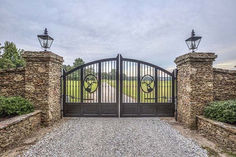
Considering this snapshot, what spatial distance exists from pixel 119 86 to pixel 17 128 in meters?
3.95

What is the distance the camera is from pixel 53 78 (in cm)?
485

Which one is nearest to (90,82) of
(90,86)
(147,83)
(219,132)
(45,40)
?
(90,86)

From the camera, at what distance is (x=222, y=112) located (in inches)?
143

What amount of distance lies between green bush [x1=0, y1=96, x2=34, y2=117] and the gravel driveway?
4.24 ft

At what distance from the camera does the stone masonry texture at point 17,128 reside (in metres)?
3.00

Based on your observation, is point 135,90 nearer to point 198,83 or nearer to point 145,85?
point 145,85

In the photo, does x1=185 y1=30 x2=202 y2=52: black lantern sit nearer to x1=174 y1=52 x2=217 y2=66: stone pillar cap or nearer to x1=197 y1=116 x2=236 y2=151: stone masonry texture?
x1=174 y1=52 x2=217 y2=66: stone pillar cap

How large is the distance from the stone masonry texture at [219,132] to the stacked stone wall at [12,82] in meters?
6.76

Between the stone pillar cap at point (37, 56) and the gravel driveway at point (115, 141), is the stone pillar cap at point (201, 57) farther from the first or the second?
the stone pillar cap at point (37, 56)

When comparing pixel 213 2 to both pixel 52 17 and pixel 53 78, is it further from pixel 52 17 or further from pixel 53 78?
pixel 52 17

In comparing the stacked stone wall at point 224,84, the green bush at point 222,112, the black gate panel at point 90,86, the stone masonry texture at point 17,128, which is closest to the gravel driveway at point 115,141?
the stone masonry texture at point 17,128

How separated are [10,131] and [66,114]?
256 centimetres

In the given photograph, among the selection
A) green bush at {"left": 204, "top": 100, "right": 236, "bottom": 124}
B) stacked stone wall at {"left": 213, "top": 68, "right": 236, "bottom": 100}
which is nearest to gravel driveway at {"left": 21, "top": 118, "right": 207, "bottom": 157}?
green bush at {"left": 204, "top": 100, "right": 236, "bottom": 124}

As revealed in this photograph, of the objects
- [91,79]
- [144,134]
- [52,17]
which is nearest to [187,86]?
[144,134]
